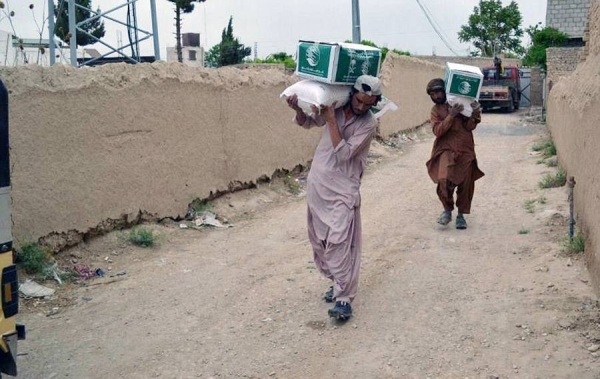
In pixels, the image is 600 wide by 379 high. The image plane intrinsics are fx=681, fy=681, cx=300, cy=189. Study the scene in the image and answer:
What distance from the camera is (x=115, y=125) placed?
20.4 feet

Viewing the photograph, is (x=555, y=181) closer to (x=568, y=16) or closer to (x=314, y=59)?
(x=314, y=59)

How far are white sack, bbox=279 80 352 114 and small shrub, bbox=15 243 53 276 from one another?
237cm

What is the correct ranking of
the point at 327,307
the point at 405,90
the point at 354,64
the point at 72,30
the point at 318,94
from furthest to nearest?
the point at 405,90 < the point at 72,30 < the point at 327,307 < the point at 354,64 < the point at 318,94

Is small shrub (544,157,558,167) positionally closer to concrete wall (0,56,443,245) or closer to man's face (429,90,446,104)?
concrete wall (0,56,443,245)

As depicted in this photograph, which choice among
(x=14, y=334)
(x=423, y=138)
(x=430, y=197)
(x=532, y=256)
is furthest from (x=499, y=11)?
(x=14, y=334)

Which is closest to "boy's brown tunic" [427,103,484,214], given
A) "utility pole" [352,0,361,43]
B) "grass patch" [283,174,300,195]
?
"grass patch" [283,174,300,195]

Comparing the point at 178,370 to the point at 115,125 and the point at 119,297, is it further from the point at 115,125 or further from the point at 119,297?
the point at 115,125

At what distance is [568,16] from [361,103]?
939 inches

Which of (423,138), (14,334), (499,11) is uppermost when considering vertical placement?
(499,11)

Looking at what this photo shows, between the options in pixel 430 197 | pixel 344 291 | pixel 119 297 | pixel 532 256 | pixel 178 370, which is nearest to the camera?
pixel 178 370

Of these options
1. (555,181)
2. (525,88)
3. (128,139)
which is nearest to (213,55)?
(525,88)

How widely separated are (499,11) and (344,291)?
1758 inches

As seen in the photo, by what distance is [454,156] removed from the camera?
683 centimetres

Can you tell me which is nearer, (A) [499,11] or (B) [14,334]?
(B) [14,334]
